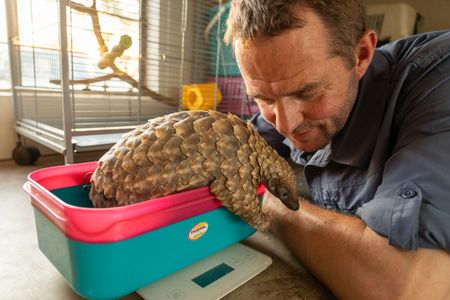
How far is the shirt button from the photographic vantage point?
0.43 metres

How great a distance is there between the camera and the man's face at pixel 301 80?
527 mm

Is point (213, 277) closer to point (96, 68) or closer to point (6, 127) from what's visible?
point (96, 68)

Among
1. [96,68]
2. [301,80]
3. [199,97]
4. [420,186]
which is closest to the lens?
[420,186]

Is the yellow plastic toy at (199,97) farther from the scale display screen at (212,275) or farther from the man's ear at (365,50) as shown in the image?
the scale display screen at (212,275)

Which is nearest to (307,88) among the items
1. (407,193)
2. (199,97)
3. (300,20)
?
(300,20)

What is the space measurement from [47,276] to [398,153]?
2.06 ft

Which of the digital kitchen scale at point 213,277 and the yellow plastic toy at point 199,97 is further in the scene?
the yellow plastic toy at point 199,97

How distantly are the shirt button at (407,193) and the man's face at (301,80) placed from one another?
0.22 meters

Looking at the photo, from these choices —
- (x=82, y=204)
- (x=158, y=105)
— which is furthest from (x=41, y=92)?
(x=82, y=204)

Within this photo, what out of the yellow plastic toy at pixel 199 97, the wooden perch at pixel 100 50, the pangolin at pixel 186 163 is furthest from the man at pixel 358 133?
the yellow plastic toy at pixel 199 97

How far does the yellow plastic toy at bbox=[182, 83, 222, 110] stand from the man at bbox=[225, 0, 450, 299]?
3.09ft

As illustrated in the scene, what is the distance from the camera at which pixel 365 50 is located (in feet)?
2.07

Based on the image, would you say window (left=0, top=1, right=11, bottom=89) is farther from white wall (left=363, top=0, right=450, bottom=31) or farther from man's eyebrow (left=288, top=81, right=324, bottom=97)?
white wall (left=363, top=0, right=450, bottom=31)

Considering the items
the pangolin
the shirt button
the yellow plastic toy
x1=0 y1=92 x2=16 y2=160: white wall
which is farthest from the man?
x1=0 y1=92 x2=16 y2=160: white wall
